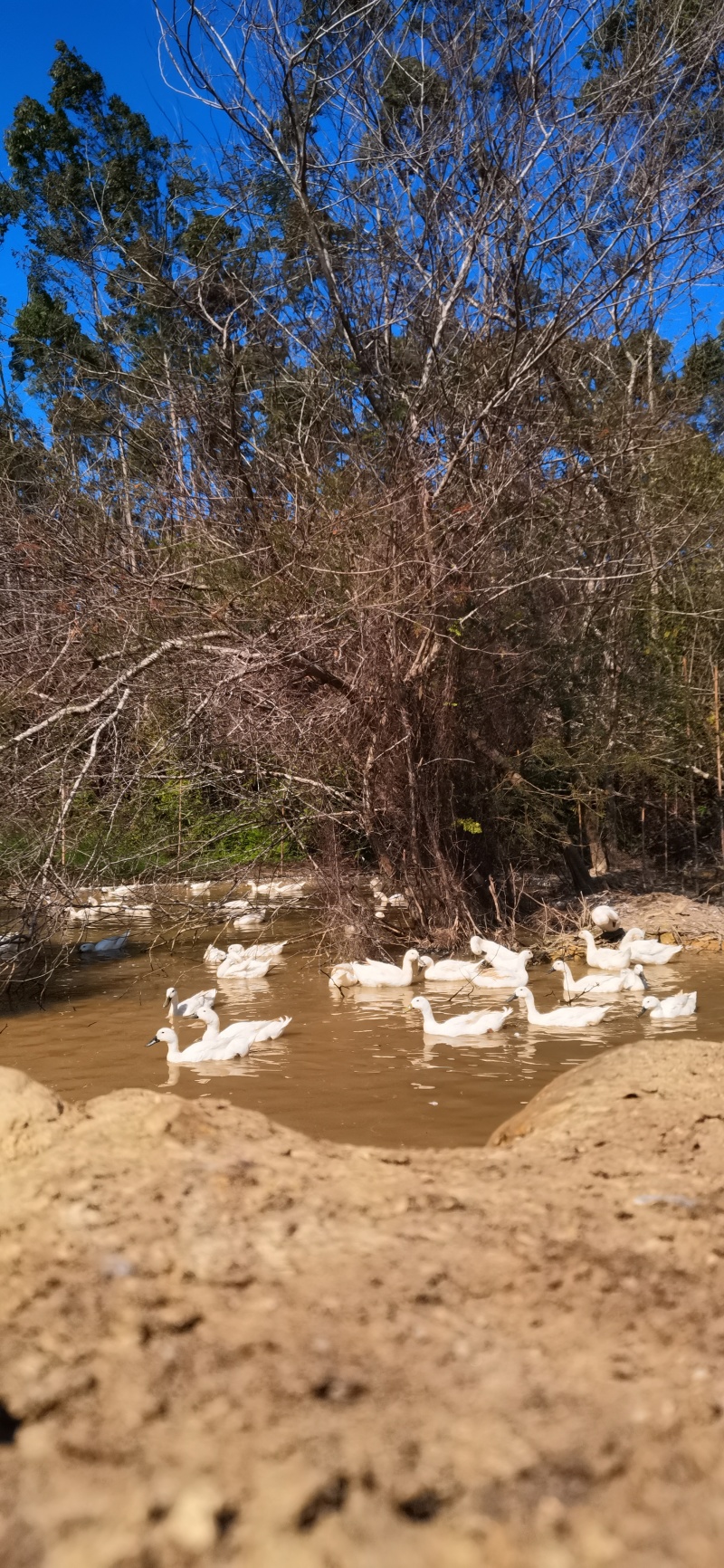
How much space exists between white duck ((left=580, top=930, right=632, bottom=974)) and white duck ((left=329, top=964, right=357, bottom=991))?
247cm

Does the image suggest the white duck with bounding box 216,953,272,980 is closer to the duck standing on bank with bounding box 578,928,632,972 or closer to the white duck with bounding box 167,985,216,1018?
the white duck with bounding box 167,985,216,1018

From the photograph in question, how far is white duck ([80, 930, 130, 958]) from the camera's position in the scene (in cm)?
1388

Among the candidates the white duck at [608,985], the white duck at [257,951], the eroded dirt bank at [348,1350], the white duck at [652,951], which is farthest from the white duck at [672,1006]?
the eroded dirt bank at [348,1350]

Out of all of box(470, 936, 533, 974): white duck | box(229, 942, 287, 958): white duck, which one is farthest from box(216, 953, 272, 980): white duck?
box(470, 936, 533, 974): white duck

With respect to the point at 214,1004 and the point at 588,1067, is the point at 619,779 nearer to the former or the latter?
the point at 214,1004

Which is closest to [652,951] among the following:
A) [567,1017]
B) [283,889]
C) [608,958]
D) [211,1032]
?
[608,958]

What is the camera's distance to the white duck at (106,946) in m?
13.9

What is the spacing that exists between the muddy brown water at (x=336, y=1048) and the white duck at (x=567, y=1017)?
93 millimetres

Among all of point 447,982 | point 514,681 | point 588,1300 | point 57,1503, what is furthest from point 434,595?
point 57,1503

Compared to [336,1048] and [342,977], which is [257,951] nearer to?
[342,977]

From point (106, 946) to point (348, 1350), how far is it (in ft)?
39.5

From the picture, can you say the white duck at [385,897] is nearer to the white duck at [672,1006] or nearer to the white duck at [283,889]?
the white duck at [283,889]

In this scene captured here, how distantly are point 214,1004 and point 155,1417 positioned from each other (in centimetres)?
887

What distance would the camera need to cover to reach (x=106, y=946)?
45.7ft
